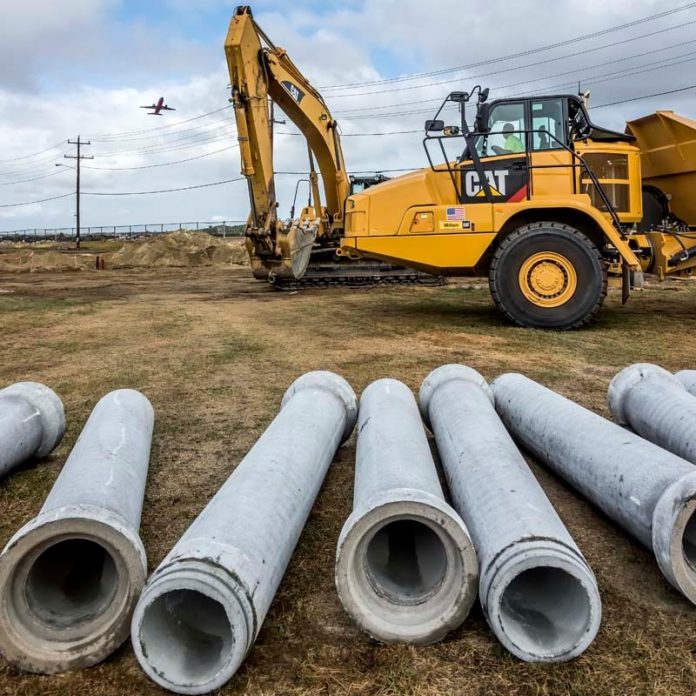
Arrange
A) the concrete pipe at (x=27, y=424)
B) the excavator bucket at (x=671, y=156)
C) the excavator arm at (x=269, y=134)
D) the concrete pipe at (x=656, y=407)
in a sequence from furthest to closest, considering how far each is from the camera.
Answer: the excavator arm at (x=269, y=134) → the excavator bucket at (x=671, y=156) → the concrete pipe at (x=27, y=424) → the concrete pipe at (x=656, y=407)

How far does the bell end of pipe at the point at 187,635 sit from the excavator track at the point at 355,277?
14067mm

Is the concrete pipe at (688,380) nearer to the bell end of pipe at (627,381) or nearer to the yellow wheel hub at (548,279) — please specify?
the bell end of pipe at (627,381)

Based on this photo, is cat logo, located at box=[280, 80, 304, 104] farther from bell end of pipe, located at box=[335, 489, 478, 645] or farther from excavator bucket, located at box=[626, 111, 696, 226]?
bell end of pipe, located at box=[335, 489, 478, 645]

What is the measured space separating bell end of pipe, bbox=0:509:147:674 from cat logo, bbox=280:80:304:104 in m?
11.0

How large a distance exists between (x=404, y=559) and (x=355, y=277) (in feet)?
44.9

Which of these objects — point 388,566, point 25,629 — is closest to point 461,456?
point 388,566

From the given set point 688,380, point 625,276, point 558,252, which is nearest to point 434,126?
point 558,252

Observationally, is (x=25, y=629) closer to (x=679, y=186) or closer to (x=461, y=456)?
(x=461, y=456)

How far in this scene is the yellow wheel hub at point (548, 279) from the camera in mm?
9062


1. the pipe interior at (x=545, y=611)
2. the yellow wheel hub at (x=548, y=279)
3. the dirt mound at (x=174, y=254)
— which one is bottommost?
the pipe interior at (x=545, y=611)

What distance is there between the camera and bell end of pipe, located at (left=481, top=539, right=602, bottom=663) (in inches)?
90.7

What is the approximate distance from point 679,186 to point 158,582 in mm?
10306

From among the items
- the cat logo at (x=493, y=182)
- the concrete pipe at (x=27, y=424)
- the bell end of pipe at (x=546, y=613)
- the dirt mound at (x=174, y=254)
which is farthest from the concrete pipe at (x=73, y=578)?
the dirt mound at (x=174, y=254)

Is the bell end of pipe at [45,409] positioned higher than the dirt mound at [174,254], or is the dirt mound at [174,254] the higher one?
the dirt mound at [174,254]
